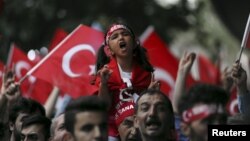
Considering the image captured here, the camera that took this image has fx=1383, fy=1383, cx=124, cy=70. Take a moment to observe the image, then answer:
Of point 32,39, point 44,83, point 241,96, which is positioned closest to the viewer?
point 241,96

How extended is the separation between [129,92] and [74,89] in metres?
2.76

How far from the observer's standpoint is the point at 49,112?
1434 cm

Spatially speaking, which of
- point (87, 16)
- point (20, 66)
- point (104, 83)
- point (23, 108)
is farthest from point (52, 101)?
point (87, 16)

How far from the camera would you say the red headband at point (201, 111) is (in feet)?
29.3

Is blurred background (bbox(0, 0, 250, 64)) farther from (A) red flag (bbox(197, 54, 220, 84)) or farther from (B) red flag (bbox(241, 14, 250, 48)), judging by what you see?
(B) red flag (bbox(241, 14, 250, 48))

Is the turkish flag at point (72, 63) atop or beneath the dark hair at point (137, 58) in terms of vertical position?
atop

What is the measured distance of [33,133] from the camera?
11.1 metres

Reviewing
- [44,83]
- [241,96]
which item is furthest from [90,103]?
[44,83]

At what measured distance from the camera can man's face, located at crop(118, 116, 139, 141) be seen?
34.6ft

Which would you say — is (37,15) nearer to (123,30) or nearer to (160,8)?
(160,8)

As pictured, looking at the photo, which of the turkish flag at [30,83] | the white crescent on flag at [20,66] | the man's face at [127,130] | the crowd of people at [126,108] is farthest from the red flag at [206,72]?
the man's face at [127,130]

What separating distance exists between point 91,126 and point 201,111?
754mm

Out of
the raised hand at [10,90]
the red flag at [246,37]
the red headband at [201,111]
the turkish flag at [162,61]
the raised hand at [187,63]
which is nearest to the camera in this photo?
the red headband at [201,111]

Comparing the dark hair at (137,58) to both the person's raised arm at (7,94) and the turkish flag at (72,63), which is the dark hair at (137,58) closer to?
the person's raised arm at (7,94)
